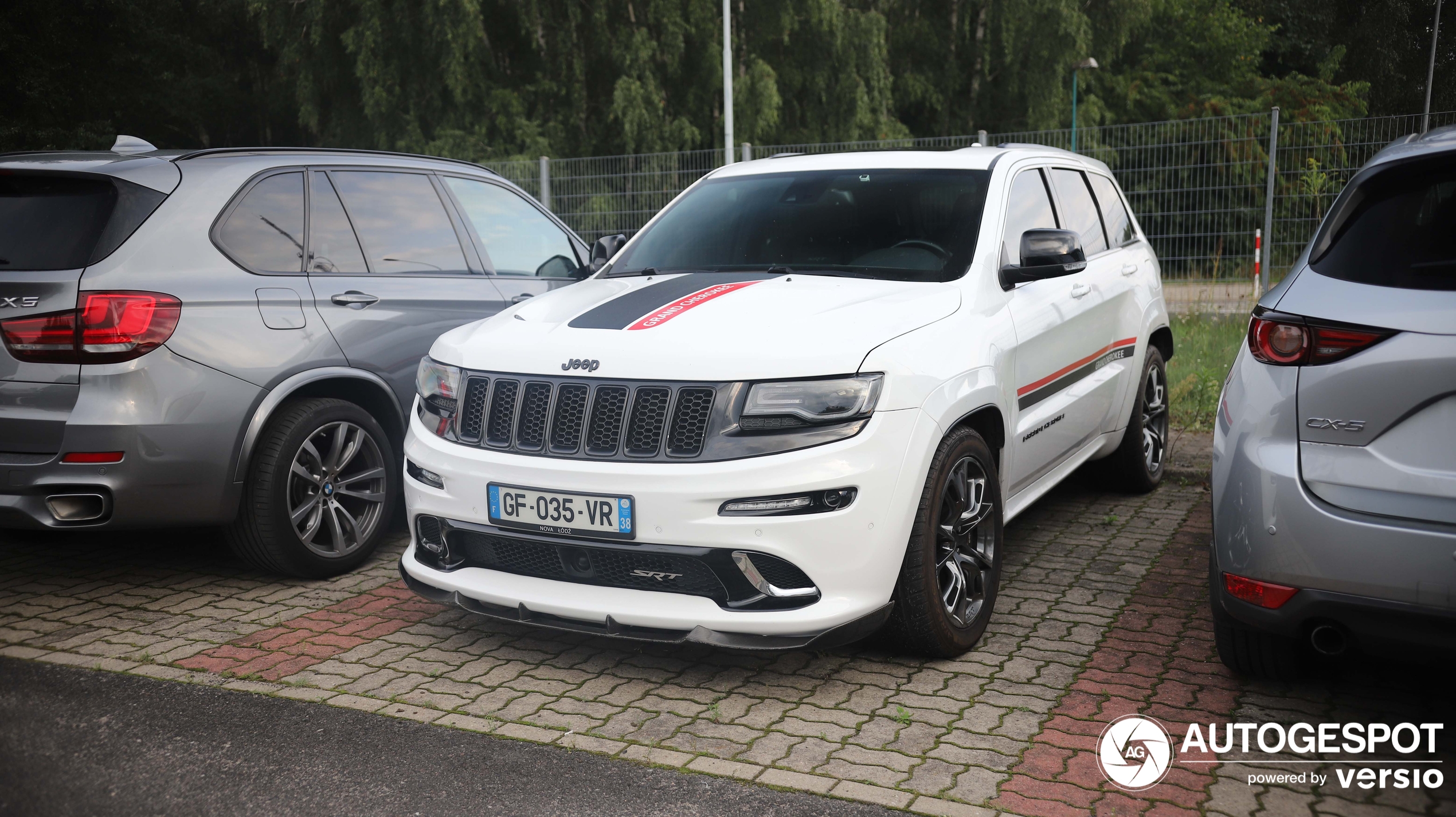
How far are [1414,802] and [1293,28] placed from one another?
1695 inches

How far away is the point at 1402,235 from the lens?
10.4 feet

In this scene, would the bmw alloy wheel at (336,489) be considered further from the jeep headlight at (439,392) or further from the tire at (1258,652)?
the tire at (1258,652)

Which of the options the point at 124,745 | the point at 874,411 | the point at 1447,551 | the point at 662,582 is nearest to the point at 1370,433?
the point at 1447,551

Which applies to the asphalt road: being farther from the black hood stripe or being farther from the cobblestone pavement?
the black hood stripe

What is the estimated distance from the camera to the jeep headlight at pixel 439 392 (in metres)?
4.07

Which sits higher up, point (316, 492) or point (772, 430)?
point (772, 430)

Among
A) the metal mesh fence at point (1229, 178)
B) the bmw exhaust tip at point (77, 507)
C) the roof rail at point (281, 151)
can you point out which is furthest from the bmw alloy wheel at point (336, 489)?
the metal mesh fence at point (1229, 178)

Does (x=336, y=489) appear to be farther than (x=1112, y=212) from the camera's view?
No

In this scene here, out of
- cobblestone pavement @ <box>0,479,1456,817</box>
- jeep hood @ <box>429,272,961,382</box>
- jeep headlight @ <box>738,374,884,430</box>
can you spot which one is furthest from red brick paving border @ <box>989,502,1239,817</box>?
jeep hood @ <box>429,272,961,382</box>

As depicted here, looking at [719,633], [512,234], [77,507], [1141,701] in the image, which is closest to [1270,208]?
[512,234]

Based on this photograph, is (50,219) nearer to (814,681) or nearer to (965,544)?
(814,681)

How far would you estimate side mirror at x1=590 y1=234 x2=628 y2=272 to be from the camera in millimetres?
5418

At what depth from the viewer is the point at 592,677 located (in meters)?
4.00

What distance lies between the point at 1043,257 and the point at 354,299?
9.92 ft
